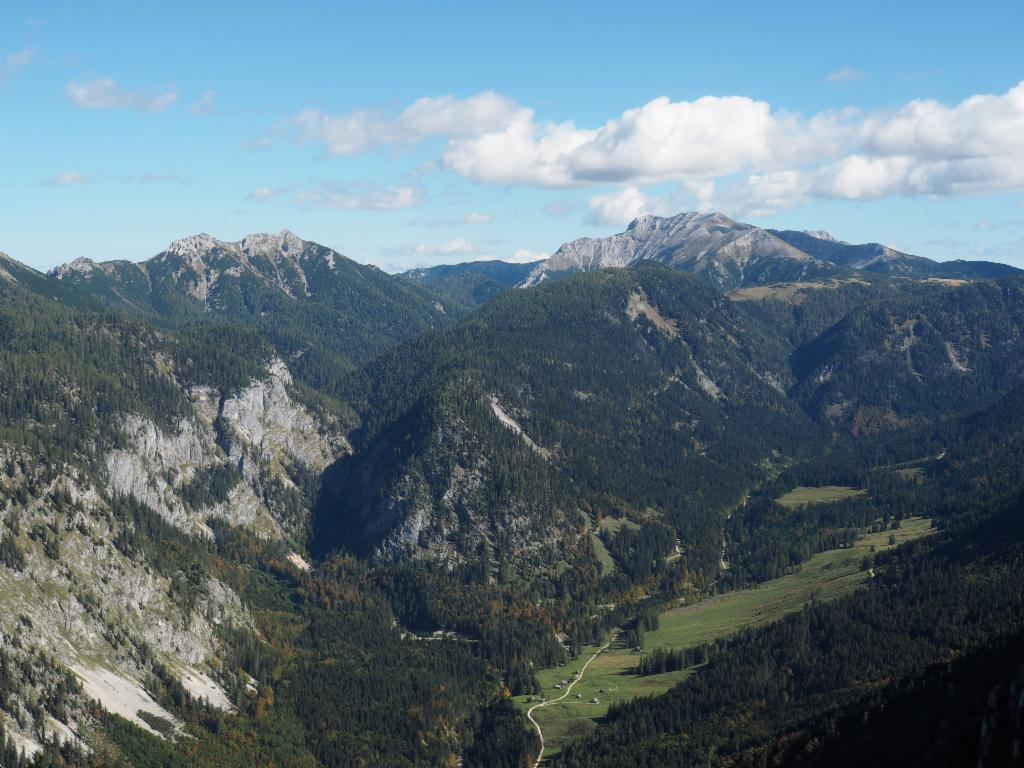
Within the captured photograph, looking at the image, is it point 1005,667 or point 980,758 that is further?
point 1005,667

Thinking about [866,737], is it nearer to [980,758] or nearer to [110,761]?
[980,758]

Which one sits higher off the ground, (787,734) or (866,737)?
(866,737)

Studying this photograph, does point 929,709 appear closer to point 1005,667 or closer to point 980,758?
point 1005,667

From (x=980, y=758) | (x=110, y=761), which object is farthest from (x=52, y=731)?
(x=980, y=758)

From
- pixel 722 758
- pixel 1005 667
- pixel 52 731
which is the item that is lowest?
pixel 722 758

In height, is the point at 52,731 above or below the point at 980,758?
below

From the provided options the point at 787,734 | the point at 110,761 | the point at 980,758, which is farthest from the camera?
the point at 110,761

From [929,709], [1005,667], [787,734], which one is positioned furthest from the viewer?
[787,734]

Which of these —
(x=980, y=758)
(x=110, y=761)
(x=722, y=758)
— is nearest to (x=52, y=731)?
(x=110, y=761)

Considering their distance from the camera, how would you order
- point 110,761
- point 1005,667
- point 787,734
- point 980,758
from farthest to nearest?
point 110,761
point 787,734
point 1005,667
point 980,758
